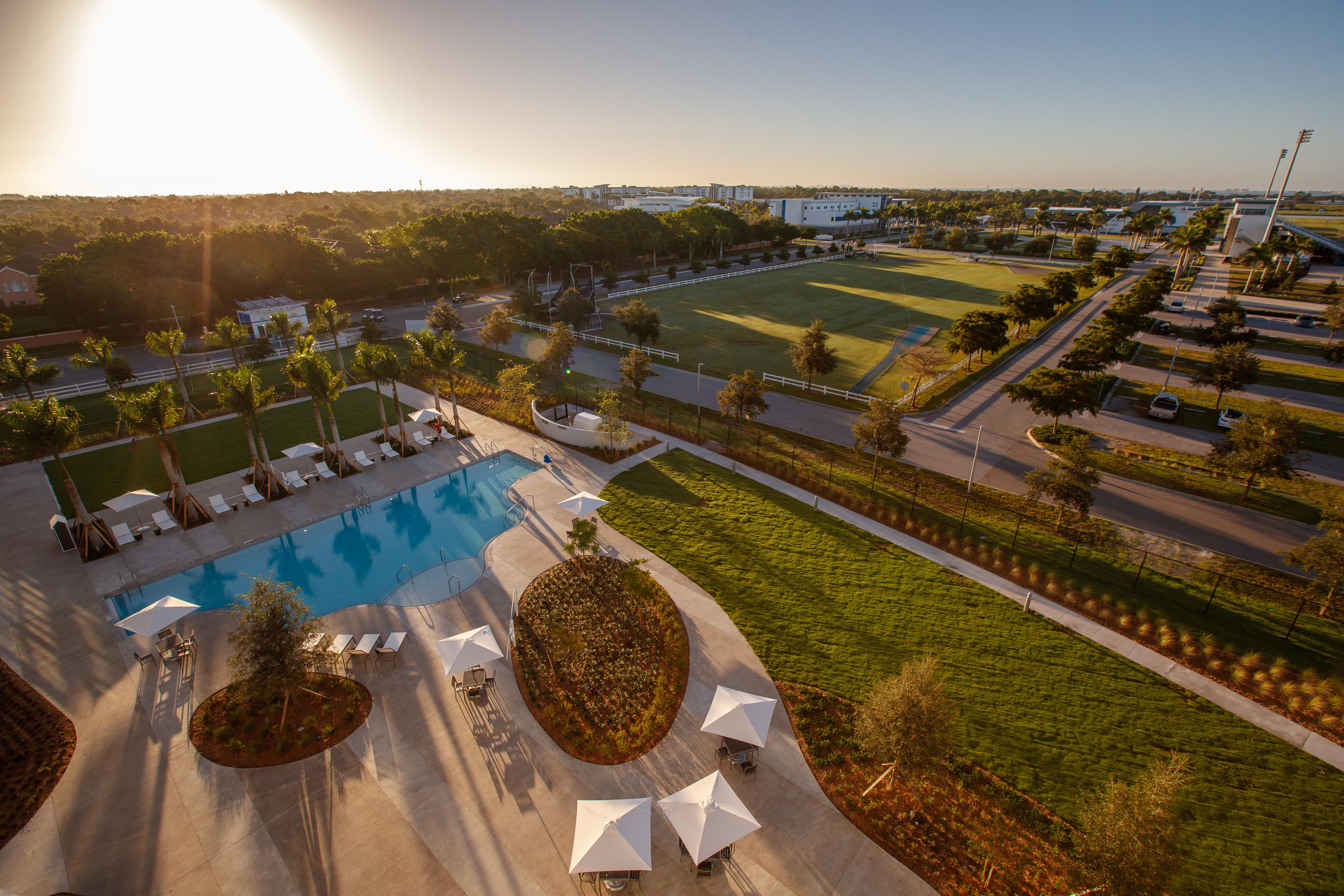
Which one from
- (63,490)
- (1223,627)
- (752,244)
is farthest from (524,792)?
(752,244)

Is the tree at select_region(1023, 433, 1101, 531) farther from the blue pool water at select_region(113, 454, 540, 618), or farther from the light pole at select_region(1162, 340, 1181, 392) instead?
the blue pool water at select_region(113, 454, 540, 618)

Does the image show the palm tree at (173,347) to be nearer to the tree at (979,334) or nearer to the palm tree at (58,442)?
the palm tree at (58,442)

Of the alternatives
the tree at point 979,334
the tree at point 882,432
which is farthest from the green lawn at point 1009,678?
the tree at point 979,334

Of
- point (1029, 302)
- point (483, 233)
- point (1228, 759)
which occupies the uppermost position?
point (483, 233)

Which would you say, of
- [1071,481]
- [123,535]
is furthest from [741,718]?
[123,535]

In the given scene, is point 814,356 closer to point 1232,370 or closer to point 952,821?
point 1232,370

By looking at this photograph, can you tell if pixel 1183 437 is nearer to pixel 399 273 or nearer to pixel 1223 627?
pixel 1223 627

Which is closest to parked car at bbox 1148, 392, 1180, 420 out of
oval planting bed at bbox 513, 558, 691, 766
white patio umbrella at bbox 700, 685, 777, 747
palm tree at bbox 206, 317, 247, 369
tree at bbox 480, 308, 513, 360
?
oval planting bed at bbox 513, 558, 691, 766
